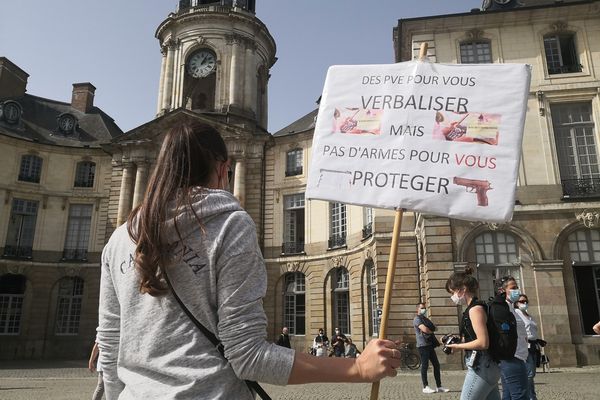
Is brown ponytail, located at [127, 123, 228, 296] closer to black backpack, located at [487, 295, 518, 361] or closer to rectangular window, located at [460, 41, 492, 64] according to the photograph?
black backpack, located at [487, 295, 518, 361]

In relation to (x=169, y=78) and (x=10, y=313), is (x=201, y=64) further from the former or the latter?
(x=10, y=313)

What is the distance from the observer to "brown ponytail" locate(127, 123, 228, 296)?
5.20 ft

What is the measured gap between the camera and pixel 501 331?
181 inches

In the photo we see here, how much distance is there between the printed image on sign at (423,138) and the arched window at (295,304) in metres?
22.2

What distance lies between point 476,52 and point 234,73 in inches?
605

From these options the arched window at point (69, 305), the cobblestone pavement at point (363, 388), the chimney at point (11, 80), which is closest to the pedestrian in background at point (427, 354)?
the cobblestone pavement at point (363, 388)

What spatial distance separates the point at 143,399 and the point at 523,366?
4.40m

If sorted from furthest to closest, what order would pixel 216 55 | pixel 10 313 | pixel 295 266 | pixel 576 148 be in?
pixel 216 55, pixel 10 313, pixel 295 266, pixel 576 148

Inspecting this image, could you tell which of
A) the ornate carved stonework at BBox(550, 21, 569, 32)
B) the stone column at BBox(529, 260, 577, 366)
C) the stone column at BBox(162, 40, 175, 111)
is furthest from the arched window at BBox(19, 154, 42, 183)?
the ornate carved stonework at BBox(550, 21, 569, 32)

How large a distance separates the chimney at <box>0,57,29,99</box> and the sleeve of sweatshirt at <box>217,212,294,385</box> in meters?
34.9

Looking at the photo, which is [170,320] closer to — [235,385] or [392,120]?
[235,385]

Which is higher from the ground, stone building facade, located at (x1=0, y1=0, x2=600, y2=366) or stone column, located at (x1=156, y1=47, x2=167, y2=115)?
stone column, located at (x1=156, y1=47, x2=167, y2=115)

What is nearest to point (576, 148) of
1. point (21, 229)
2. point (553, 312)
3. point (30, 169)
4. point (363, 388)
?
point (553, 312)

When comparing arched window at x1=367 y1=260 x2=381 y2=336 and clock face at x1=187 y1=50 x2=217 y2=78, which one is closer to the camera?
arched window at x1=367 y1=260 x2=381 y2=336
